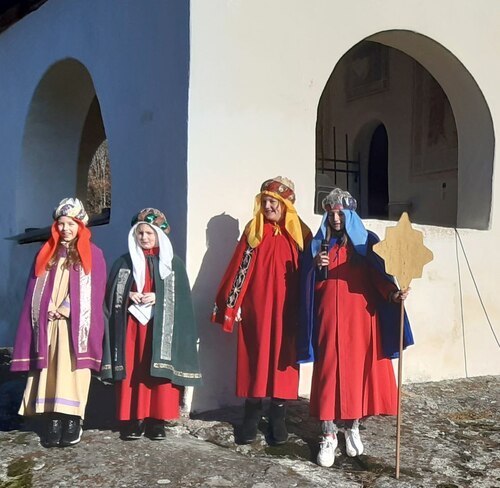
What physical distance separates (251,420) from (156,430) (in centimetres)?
60

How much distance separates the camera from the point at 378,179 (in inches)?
392

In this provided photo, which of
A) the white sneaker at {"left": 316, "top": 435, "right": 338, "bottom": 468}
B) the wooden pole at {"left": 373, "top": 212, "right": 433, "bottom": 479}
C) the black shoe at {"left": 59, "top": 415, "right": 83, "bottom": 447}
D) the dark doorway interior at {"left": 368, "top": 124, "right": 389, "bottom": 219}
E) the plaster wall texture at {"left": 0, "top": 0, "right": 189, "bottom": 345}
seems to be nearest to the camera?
the wooden pole at {"left": 373, "top": 212, "right": 433, "bottom": 479}

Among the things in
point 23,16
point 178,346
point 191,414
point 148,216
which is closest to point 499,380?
point 191,414

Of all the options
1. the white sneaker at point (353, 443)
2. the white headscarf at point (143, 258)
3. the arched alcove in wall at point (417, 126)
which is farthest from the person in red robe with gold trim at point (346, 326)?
the arched alcove in wall at point (417, 126)

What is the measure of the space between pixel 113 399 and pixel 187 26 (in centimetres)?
277

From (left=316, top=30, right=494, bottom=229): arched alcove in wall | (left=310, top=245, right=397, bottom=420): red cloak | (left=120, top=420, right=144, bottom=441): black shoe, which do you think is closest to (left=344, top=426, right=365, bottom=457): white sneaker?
(left=310, top=245, right=397, bottom=420): red cloak

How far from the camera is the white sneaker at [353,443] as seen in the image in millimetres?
4105

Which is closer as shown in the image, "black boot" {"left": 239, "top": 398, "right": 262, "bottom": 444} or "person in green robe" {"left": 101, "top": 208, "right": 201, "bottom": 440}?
"person in green robe" {"left": 101, "top": 208, "right": 201, "bottom": 440}

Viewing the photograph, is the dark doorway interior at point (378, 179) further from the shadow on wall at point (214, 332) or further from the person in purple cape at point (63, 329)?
the person in purple cape at point (63, 329)

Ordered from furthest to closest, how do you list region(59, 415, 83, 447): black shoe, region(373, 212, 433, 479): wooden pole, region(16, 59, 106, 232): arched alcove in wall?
region(16, 59, 106, 232): arched alcove in wall
region(59, 415, 83, 447): black shoe
region(373, 212, 433, 479): wooden pole

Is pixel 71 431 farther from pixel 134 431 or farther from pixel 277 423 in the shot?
pixel 277 423

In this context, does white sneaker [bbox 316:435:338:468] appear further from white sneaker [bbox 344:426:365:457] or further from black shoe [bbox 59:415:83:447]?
black shoe [bbox 59:415:83:447]

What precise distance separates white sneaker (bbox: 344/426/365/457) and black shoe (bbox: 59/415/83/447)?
5.33ft

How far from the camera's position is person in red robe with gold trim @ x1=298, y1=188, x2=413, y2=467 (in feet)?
13.3
